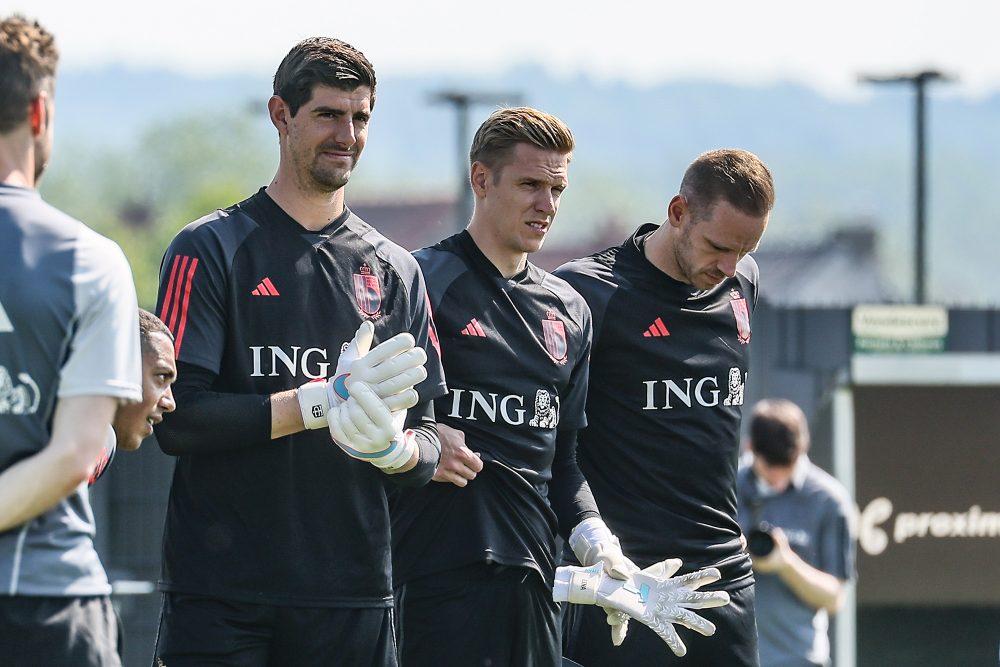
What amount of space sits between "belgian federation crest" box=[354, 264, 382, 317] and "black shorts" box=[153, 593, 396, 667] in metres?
0.83

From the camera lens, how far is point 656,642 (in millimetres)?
5215

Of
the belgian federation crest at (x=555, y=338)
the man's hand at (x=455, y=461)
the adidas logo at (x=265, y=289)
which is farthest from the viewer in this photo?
the belgian federation crest at (x=555, y=338)

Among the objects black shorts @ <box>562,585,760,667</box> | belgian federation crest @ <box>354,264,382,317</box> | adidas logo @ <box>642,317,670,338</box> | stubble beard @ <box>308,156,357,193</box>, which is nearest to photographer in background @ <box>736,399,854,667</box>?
black shorts @ <box>562,585,760,667</box>

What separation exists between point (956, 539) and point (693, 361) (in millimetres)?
4540

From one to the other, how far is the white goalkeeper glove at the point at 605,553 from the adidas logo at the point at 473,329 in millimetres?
725

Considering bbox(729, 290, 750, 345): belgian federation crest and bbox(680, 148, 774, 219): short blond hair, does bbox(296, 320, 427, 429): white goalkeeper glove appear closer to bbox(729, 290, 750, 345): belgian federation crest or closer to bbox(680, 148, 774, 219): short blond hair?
bbox(680, 148, 774, 219): short blond hair

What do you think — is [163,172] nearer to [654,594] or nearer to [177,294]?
[654,594]

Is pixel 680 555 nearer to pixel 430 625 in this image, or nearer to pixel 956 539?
pixel 430 625

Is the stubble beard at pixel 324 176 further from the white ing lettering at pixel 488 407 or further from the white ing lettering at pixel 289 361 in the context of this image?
the white ing lettering at pixel 488 407

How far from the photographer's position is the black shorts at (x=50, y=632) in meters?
3.31

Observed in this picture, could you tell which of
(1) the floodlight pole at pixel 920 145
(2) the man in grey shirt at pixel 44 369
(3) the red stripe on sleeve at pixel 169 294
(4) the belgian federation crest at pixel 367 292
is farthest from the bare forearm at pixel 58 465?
(1) the floodlight pole at pixel 920 145

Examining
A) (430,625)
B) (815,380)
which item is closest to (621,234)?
(815,380)

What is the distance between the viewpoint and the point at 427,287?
4.89m

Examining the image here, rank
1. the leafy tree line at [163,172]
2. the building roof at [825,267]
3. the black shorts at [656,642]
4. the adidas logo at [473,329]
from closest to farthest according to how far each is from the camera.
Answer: the adidas logo at [473,329]
the black shorts at [656,642]
the building roof at [825,267]
the leafy tree line at [163,172]
